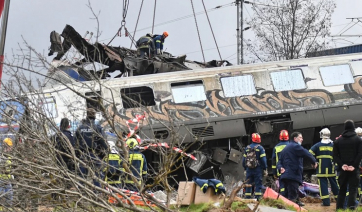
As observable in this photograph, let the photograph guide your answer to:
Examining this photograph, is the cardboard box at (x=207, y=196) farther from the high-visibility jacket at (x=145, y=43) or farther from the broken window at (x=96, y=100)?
the high-visibility jacket at (x=145, y=43)

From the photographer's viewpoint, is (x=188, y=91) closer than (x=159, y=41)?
Yes

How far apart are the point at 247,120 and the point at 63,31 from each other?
16.0 ft

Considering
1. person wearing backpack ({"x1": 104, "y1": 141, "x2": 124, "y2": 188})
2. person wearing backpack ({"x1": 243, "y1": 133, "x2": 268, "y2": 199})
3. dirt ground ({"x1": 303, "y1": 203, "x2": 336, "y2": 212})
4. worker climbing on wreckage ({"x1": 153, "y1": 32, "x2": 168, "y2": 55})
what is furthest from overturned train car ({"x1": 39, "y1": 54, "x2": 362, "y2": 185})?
person wearing backpack ({"x1": 104, "y1": 141, "x2": 124, "y2": 188})

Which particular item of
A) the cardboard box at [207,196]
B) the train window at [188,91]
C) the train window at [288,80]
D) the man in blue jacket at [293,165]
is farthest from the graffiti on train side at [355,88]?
the cardboard box at [207,196]

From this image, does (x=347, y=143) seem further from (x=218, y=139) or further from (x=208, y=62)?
(x=208, y=62)

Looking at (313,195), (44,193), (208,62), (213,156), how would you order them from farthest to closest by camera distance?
(208,62) → (213,156) → (313,195) → (44,193)

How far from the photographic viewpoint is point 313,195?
1304 centimetres

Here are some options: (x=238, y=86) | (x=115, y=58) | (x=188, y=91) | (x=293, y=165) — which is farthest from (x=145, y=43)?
(x=293, y=165)

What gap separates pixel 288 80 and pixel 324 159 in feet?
15.0

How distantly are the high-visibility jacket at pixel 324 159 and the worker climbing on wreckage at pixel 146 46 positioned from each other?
638 cm

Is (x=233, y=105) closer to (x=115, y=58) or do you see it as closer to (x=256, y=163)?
(x=256, y=163)

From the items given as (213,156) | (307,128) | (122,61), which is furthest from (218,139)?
(122,61)

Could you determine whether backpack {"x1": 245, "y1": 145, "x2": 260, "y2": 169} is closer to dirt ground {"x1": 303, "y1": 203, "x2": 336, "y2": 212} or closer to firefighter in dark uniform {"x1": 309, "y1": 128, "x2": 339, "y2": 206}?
dirt ground {"x1": 303, "y1": 203, "x2": 336, "y2": 212}

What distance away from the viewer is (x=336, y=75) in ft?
50.9
